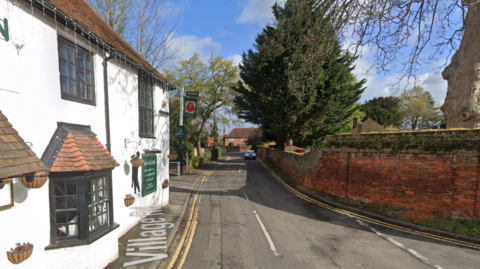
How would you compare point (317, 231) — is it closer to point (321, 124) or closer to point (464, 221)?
point (464, 221)

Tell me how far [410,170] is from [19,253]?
11246 millimetres

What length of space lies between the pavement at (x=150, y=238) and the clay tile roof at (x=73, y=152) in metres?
2.53

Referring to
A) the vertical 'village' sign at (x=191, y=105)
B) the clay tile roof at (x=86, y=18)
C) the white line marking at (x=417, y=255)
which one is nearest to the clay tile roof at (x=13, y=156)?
the clay tile roof at (x=86, y=18)

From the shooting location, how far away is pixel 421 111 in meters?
43.5

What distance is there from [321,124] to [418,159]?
13.4 metres

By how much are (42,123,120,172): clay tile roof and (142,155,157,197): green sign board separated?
3433 millimetres

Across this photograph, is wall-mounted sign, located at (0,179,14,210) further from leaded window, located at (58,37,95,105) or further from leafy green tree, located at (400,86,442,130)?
leafy green tree, located at (400,86,442,130)

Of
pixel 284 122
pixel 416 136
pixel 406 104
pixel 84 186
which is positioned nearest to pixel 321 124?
pixel 284 122

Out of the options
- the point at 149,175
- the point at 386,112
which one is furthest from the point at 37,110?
the point at 386,112

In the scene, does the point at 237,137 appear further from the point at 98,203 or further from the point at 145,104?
the point at 98,203

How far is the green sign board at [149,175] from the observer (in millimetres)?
8659

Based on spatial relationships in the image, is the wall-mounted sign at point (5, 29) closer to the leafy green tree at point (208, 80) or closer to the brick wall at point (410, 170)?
the brick wall at point (410, 170)

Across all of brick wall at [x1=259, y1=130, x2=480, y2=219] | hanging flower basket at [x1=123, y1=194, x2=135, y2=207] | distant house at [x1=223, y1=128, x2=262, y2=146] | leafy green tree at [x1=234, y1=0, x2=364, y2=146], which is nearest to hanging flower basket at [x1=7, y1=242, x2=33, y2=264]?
hanging flower basket at [x1=123, y1=194, x2=135, y2=207]

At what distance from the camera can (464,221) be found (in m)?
7.30
